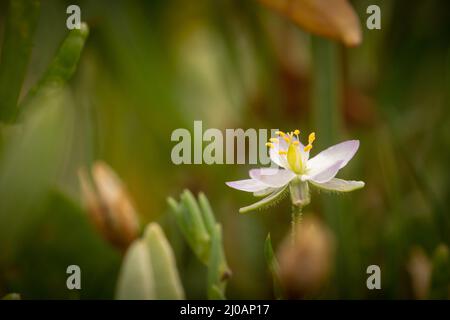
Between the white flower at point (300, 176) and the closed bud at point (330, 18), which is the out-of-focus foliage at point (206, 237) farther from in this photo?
the closed bud at point (330, 18)

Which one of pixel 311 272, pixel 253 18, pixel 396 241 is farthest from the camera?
pixel 253 18

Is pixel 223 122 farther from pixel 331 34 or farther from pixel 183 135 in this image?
pixel 331 34

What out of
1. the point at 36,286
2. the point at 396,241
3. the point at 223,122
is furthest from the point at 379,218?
the point at 36,286

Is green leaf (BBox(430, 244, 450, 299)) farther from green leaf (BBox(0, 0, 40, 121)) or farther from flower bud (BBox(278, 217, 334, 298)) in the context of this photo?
green leaf (BBox(0, 0, 40, 121))

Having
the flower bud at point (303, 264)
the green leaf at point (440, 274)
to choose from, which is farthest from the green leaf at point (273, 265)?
the green leaf at point (440, 274)

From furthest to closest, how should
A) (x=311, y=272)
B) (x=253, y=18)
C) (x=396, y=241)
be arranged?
(x=253, y=18), (x=396, y=241), (x=311, y=272)

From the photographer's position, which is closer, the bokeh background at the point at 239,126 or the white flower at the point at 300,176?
the white flower at the point at 300,176
